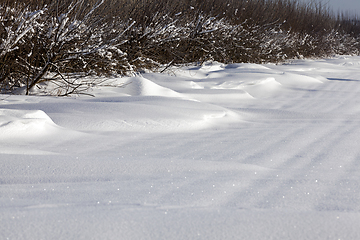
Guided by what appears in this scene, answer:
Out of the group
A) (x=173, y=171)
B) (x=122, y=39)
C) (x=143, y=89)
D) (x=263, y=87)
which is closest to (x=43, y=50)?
(x=143, y=89)

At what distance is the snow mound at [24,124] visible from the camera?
2008 millimetres

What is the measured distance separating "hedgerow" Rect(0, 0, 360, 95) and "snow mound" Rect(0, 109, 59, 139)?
78 cm

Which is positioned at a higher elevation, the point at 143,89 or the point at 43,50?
the point at 43,50

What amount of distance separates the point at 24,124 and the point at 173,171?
3.51 feet

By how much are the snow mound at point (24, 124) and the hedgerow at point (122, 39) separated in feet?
2.56

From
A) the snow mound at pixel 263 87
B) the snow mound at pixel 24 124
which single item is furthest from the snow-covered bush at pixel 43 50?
the snow mound at pixel 263 87

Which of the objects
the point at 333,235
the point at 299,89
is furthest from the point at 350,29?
the point at 333,235

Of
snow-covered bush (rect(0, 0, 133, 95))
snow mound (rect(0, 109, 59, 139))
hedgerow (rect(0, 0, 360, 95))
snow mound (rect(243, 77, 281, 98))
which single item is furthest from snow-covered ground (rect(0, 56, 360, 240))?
snow mound (rect(243, 77, 281, 98))

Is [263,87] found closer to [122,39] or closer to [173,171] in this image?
[122,39]

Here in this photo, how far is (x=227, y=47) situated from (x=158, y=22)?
2395 millimetres

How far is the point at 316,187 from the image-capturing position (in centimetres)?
145

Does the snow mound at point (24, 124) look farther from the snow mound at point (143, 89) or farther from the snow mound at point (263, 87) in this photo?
the snow mound at point (263, 87)

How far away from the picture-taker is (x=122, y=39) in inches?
198

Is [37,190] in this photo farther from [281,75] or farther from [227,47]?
[227,47]
